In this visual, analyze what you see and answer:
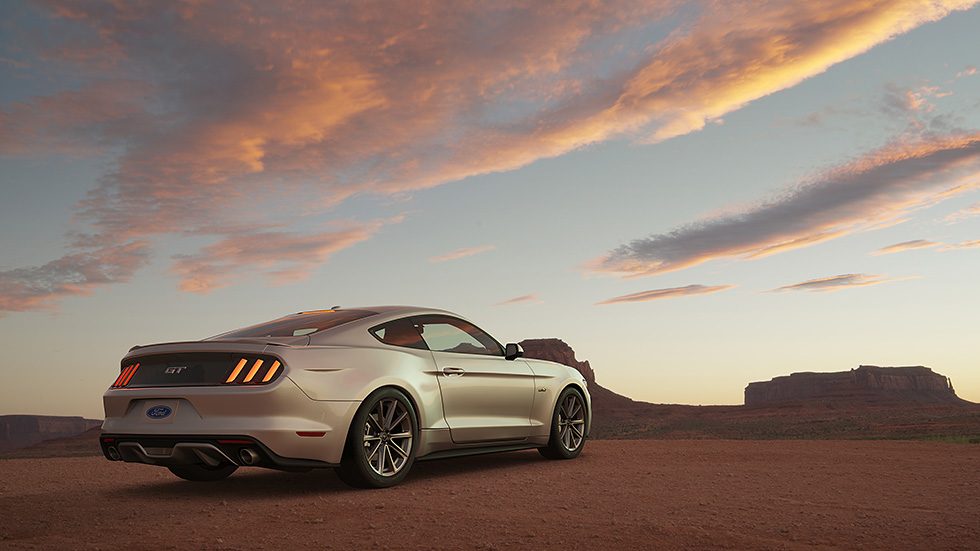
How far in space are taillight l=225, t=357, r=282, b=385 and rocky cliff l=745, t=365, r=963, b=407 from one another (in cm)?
12599

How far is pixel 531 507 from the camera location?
594cm

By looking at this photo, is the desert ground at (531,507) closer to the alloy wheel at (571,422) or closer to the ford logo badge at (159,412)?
the alloy wheel at (571,422)

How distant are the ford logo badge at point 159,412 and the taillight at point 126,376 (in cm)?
47

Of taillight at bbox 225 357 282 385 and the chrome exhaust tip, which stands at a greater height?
taillight at bbox 225 357 282 385

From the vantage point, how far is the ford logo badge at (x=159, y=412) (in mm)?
6629

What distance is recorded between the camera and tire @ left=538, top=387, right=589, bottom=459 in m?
9.09

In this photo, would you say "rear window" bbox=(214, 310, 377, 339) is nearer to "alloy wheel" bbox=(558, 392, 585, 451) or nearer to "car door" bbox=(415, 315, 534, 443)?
"car door" bbox=(415, 315, 534, 443)

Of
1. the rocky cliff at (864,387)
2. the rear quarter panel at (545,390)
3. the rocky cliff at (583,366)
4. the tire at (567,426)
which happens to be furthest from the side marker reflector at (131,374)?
the rocky cliff at (864,387)

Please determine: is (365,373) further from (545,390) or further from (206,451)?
(545,390)

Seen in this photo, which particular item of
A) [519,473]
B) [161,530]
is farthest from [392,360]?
[161,530]

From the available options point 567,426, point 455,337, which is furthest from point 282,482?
point 567,426

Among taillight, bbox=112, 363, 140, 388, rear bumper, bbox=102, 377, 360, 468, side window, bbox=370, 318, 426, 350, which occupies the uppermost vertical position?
side window, bbox=370, 318, 426, 350

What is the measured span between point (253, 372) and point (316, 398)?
49 cm

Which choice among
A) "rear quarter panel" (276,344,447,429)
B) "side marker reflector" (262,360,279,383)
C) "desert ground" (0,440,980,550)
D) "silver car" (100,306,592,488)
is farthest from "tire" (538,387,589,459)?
"side marker reflector" (262,360,279,383)
